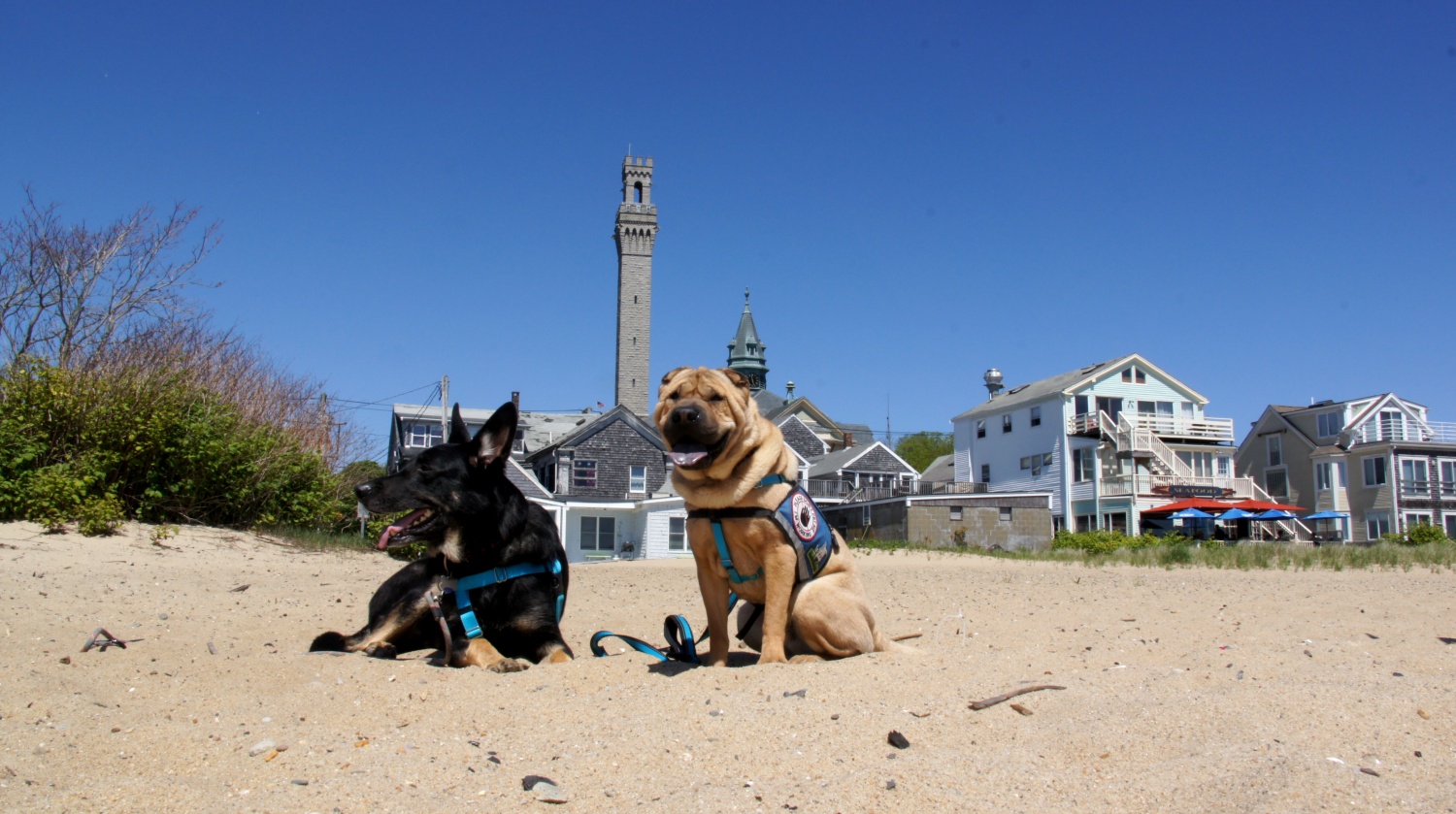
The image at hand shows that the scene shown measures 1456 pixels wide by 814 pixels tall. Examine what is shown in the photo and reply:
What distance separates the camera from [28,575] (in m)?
7.98

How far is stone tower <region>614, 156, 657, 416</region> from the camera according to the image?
238 ft

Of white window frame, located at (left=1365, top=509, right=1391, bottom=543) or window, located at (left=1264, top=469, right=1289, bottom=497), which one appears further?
window, located at (left=1264, top=469, right=1289, bottom=497)

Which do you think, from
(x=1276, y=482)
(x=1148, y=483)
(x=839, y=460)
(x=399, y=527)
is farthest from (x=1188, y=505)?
(x=399, y=527)

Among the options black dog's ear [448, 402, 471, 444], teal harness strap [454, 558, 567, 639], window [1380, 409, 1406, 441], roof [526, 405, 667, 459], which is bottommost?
teal harness strap [454, 558, 567, 639]

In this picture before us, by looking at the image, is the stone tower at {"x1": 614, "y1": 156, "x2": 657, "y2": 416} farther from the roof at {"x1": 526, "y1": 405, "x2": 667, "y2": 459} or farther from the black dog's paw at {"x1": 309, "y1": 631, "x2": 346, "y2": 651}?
the black dog's paw at {"x1": 309, "y1": 631, "x2": 346, "y2": 651}

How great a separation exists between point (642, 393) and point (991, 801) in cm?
7025

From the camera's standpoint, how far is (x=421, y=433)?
43594 mm

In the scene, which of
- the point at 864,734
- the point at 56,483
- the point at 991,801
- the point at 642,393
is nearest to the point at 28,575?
the point at 56,483

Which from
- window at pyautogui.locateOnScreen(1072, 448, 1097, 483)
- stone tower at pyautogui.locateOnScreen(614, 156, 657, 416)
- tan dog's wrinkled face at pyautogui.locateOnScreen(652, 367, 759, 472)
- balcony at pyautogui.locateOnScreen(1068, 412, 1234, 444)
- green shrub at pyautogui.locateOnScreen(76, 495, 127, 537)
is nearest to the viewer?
tan dog's wrinkled face at pyautogui.locateOnScreen(652, 367, 759, 472)

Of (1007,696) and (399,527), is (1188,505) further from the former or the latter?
(399,527)

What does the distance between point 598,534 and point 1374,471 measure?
36.3 metres

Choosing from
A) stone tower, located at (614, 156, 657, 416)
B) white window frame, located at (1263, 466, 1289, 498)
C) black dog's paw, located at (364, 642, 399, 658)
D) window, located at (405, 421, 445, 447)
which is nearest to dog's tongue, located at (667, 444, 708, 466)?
black dog's paw, located at (364, 642, 399, 658)

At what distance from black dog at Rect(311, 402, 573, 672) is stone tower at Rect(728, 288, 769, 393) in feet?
253

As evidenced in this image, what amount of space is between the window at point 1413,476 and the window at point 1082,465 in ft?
51.3
